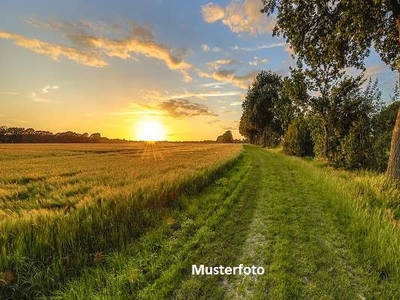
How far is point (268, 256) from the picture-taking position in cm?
606

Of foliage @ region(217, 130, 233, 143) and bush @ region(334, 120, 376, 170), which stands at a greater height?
foliage @ region(217, 130, 233, 143)

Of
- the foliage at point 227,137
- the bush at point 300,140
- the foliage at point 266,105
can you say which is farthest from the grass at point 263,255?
the foliage at point 227,137

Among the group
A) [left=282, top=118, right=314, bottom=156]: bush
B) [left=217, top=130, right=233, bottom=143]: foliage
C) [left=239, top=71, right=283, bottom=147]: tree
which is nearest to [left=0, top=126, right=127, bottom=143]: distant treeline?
[left=217, top=130, right=233, bottom=143]: foliage

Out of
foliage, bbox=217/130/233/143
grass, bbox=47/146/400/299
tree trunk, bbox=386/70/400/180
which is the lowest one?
grass, bbox=47/146/400/299

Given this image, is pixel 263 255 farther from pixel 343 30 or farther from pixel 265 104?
pixel 265 104

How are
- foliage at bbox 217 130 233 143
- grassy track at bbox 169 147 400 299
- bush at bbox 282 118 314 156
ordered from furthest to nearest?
foliage at bbox 217 130 233 143, bush at bbox 282 118 314 156, grassy track at bbox 169 147 400 299

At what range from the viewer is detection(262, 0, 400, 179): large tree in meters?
12.2

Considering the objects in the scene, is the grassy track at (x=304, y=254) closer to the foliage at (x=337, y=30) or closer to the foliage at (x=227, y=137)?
the foliage at (x=337, y=30)

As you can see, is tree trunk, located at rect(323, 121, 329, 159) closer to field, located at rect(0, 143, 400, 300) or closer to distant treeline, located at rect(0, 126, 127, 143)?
field, located at rect(0, 143, 400, 300)

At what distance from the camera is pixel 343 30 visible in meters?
13.4

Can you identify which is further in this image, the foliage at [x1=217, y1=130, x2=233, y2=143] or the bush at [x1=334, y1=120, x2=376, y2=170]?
the foliage at [x1=217, y1=130, x2=233, y2=143]

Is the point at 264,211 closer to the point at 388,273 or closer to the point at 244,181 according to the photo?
the point at 388,273

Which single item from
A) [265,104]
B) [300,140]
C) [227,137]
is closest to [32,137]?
[227,137]

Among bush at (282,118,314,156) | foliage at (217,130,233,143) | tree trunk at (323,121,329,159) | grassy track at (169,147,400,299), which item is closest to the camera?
grassy track at (169,147,400,299)
